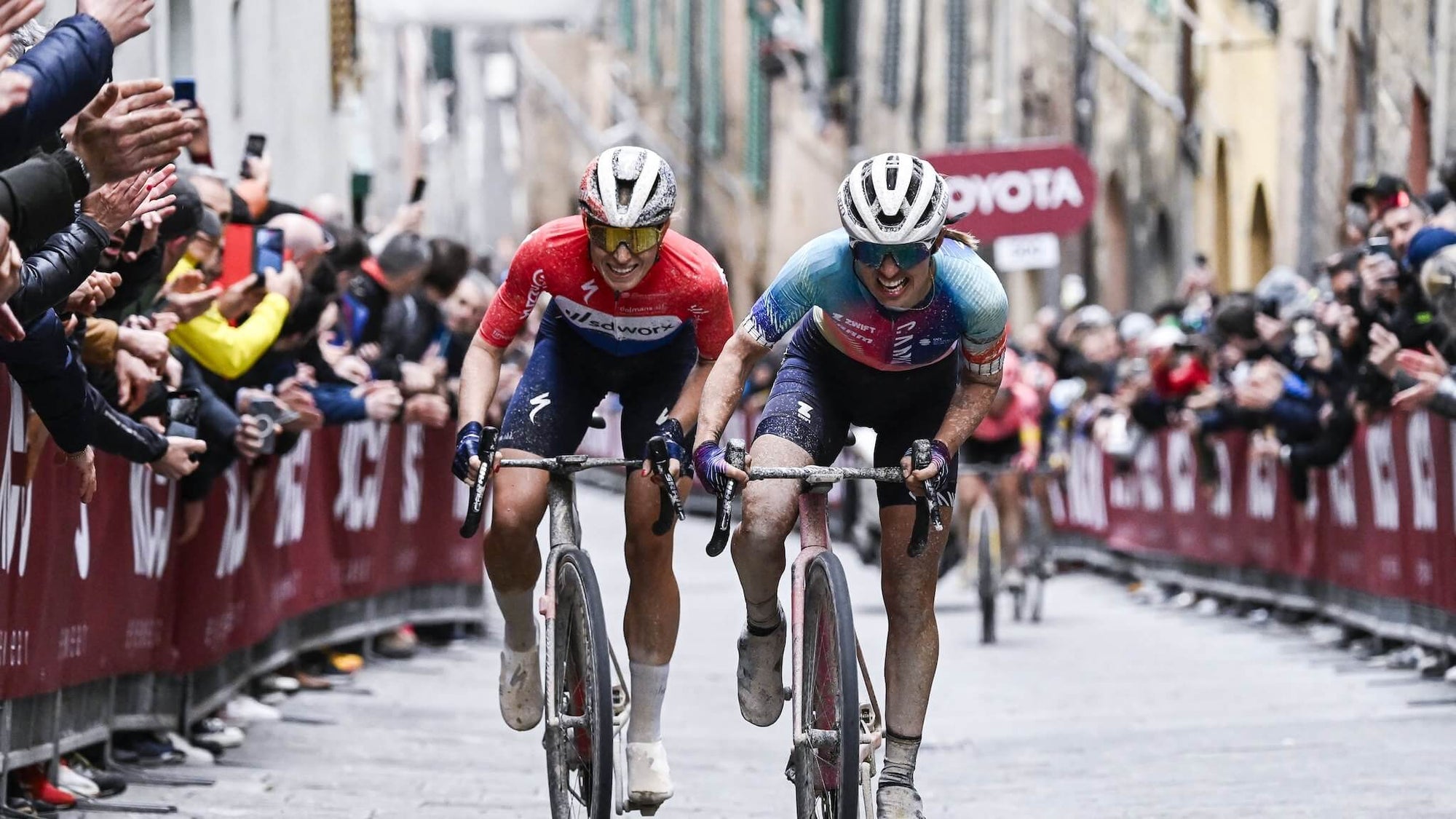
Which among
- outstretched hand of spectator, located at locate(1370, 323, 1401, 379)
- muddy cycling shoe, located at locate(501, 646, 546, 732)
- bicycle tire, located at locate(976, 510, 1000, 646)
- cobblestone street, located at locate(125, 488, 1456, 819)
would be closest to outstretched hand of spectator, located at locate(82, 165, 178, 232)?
muddy cycling shoe, located at locate(501, 646, 546, 732)

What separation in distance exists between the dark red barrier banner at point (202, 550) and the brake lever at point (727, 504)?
2.20 meters

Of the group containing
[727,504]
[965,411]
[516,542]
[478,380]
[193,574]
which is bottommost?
[193,574]

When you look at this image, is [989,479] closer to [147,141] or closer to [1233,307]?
[1233,307]

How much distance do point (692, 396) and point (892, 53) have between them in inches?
1433

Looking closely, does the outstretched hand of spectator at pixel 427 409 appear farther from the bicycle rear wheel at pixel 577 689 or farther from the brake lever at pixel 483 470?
the brake lever at pixel 483 470

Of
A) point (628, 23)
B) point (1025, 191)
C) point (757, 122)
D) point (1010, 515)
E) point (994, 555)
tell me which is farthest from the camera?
point (628, 23)

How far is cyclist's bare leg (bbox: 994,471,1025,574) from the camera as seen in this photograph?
19203 mm

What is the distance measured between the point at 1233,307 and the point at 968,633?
274 cm

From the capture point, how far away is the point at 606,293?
8523mm

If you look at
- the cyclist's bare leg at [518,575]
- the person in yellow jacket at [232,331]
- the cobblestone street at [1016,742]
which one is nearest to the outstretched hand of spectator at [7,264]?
the cyclist's bare leg at [518,575]

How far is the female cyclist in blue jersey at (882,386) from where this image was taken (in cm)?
754

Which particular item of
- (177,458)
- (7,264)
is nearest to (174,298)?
(177,458)

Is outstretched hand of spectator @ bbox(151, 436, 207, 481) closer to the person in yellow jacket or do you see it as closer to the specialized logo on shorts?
the specialized logo on shorts

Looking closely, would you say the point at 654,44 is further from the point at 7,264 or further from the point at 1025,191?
the point at 7,264
